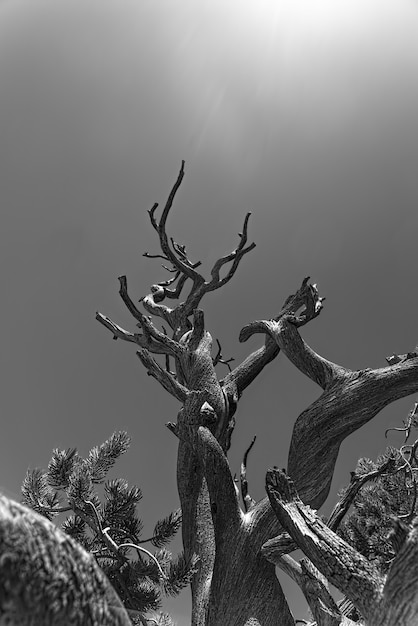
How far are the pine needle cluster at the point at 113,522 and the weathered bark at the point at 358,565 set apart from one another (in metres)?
1.22

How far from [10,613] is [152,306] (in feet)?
17.9

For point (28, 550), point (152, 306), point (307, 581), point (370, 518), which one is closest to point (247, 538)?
point (307, 581)

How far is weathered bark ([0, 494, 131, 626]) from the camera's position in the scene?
75cm

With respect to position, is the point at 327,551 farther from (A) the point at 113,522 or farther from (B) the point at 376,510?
(B) the point at 376,510

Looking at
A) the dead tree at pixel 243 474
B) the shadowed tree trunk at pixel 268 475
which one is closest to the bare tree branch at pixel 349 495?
the shadowed tree trunk at pixel 268 475

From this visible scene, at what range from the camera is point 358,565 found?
1.63 meters

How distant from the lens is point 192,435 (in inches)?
154

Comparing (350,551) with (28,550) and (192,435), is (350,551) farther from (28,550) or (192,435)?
(192,435)

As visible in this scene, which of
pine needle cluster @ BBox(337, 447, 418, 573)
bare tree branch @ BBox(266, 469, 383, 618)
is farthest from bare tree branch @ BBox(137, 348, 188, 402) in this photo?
pine needle cluster @ BBox(337, 447, 418, 573)

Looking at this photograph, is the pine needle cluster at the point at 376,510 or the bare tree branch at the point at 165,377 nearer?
the bare tree branch at the point at 165,377

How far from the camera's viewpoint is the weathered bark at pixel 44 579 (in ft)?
2.47

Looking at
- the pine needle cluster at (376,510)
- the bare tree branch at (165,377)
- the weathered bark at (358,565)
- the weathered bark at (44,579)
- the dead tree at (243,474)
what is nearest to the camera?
the weathered bark at (44,579)

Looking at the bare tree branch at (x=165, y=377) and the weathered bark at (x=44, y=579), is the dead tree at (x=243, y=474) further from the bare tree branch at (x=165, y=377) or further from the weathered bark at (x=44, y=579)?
the weathered bark at (x=44, y=579)

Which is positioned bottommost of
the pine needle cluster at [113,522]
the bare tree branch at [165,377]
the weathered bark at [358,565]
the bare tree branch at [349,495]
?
the weathered bark at [358,565]
